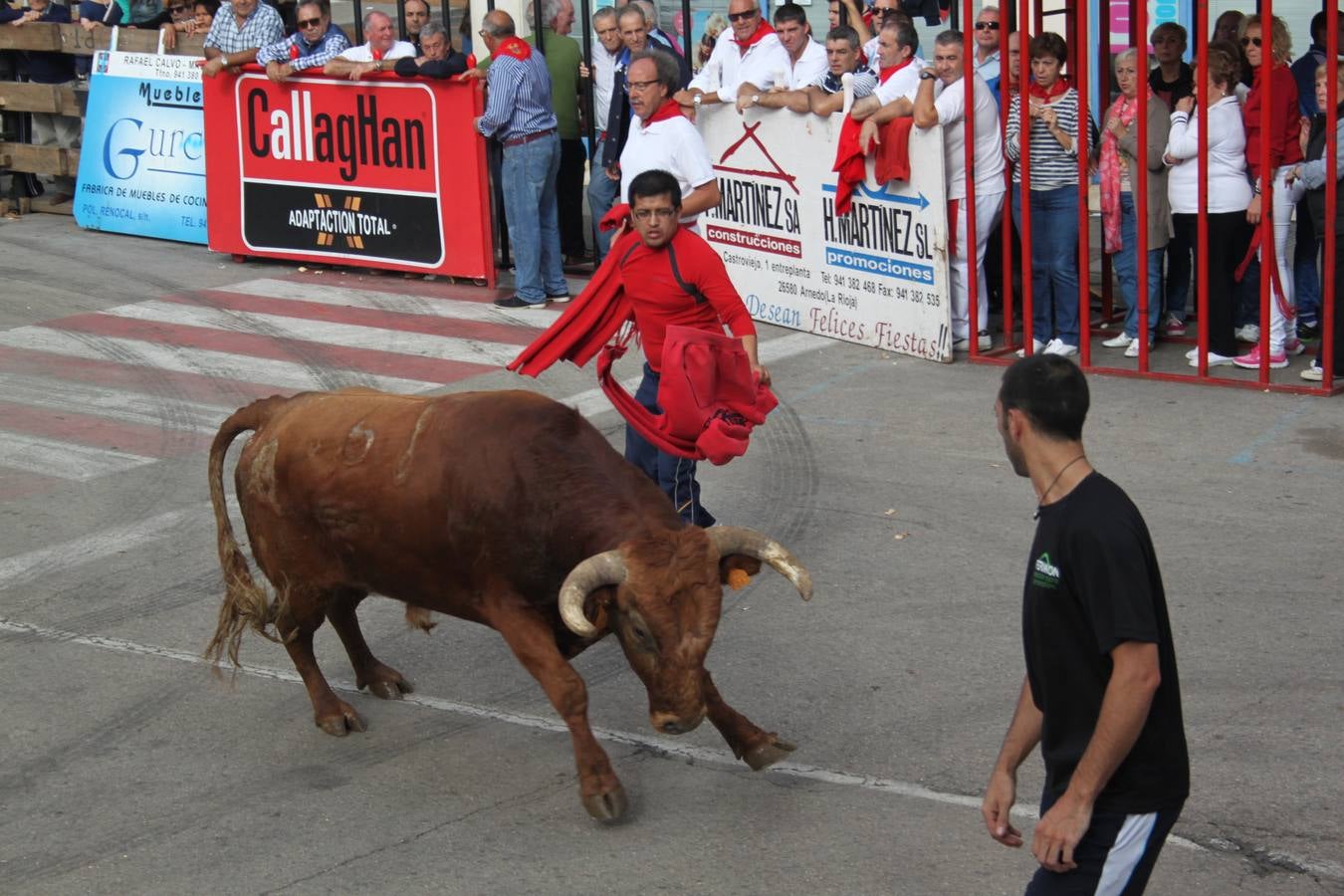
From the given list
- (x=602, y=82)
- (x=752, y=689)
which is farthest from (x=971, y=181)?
(x=752, y=689)

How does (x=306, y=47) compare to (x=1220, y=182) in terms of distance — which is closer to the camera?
(x=1220, y=182)

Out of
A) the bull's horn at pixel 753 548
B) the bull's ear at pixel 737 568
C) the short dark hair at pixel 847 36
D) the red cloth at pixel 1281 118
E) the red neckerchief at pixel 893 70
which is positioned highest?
the short dark hair at pixel 847 36

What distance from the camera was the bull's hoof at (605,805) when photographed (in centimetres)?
549

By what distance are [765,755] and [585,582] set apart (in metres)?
1.07

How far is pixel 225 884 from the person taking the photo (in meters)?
5.25

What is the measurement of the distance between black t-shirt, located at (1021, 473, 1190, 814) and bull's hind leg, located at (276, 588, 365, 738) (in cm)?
333

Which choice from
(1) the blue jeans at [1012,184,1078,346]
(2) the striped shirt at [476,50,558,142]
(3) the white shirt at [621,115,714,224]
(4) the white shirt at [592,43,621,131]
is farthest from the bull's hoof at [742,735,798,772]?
(4) the white shirt at [592,43,621,131]

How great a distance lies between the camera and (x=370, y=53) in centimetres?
1425

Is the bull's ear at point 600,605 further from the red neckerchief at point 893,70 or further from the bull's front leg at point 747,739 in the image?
the red neckerchief at point 893,70

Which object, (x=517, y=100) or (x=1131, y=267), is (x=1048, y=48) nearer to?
(x=1131, y=267)

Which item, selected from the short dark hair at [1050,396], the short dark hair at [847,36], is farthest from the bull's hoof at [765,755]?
the short dark hair at [847,36]

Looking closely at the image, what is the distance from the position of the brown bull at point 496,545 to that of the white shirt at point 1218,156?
5912mm

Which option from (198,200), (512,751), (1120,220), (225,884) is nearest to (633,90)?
(1120,220)

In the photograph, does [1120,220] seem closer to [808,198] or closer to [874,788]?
[808,198]
